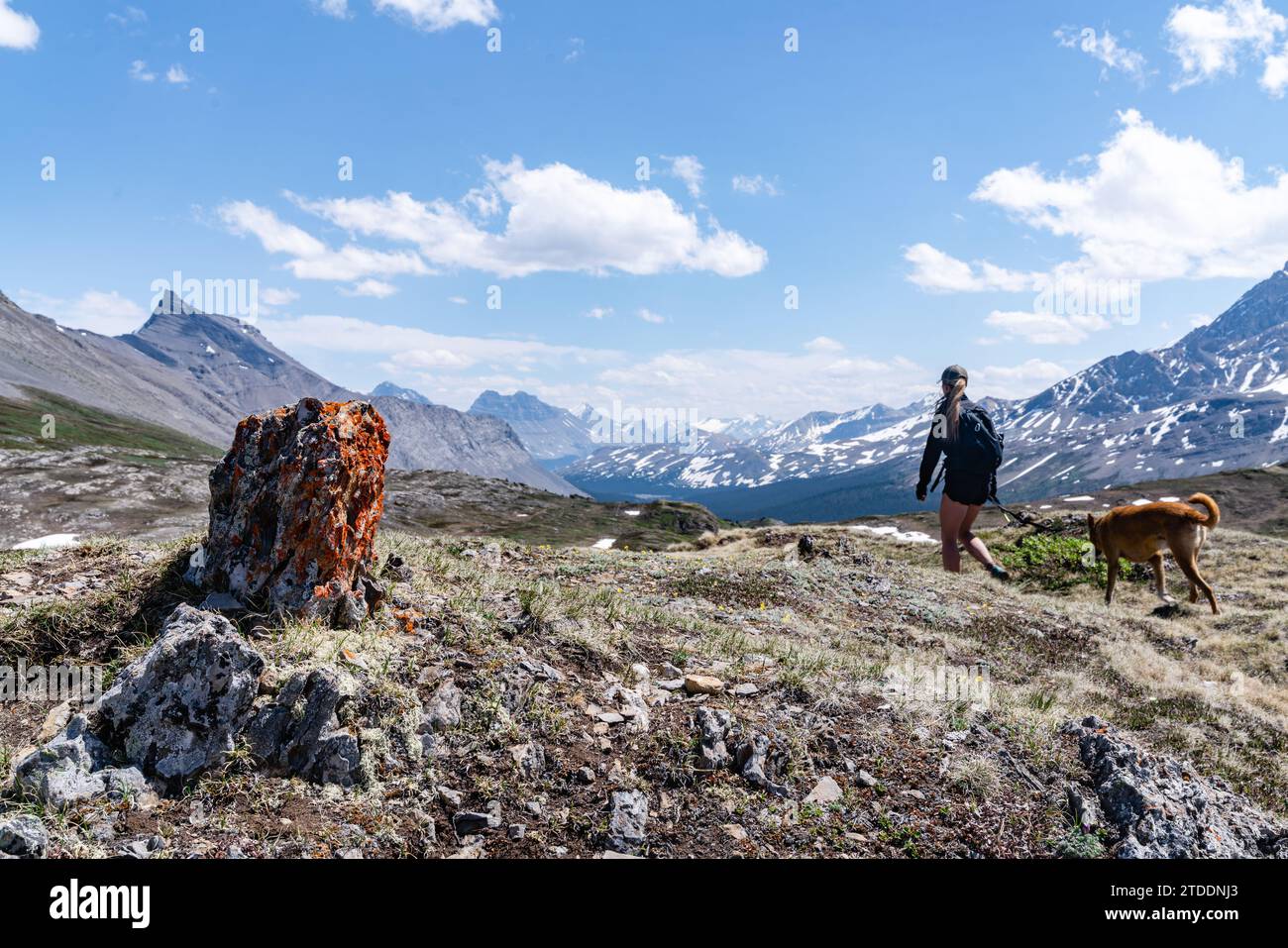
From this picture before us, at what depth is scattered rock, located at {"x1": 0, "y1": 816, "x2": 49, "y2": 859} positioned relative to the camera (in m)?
4.07

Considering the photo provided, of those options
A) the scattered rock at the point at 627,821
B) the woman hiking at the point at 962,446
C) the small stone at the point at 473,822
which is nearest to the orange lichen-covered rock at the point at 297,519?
the small stone at the point at 473,822

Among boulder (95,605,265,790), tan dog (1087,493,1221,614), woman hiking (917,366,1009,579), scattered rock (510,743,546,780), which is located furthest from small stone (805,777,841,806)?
tan dog (1087,493,1221,614)

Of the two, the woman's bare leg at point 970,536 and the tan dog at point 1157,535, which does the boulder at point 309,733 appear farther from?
the tan dog at point 1157,535

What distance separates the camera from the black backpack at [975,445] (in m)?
12.8

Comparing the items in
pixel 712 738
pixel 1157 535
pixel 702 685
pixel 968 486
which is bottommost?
pixel 712 738

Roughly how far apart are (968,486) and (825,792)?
9.08m

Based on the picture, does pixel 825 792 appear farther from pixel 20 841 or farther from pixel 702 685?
pixel 20 841

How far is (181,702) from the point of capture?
538cm

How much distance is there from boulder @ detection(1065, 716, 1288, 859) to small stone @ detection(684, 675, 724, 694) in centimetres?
354

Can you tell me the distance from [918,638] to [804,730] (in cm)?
731

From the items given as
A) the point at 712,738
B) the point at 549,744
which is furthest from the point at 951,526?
the point at 549,744

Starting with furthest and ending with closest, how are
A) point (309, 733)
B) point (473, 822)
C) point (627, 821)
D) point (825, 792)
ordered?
point (825, 792) < point (309, 733) < point (627, 821) < point (473, 822)
